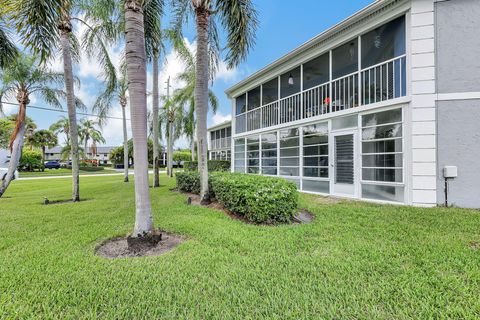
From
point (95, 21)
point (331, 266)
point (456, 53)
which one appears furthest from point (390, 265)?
point (95, 21)

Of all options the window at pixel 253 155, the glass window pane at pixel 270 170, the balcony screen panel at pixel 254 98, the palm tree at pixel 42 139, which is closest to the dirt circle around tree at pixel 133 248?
the glass window pane at pixel 270 170

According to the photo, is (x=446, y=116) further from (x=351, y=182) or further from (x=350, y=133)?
(x=351, y=182)

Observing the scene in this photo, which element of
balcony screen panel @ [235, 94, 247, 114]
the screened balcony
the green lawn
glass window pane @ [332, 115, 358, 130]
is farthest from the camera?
balcony screen panel @ [235, 94, 247, 114]

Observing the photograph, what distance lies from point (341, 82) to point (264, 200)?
6234 mm

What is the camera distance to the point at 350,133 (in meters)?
8.29

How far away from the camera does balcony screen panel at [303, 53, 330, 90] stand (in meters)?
10.1

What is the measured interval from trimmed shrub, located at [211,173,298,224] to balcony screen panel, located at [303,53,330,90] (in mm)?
6430

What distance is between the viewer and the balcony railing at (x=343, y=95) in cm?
727

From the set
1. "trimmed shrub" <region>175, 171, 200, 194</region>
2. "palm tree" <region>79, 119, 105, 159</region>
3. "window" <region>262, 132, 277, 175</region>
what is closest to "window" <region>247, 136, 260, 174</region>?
"window" <region>262, 132, 277, 175</region>

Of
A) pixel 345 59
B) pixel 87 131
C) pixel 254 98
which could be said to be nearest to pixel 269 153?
pixel 254 98

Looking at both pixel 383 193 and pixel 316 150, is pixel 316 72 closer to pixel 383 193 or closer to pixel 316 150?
pixel 316 150

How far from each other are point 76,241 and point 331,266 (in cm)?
440

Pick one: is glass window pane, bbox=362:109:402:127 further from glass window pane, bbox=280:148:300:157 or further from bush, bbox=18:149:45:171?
bush, bbox=18:149:45:171

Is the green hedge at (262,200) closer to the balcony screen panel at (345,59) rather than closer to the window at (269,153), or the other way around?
the window at (269,153)
